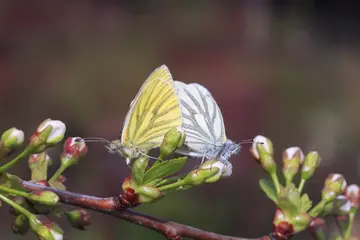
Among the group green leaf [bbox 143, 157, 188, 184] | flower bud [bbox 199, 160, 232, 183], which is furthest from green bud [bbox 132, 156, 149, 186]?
flower bud [bbox 199, 160, 232, 183]

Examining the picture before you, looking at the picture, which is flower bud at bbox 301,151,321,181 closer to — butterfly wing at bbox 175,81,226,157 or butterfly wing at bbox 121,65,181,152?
butterfly wing at bbox 175,81,226,157

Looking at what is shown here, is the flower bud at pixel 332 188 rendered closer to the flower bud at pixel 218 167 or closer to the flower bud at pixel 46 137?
the flower bud at pixel 218 167

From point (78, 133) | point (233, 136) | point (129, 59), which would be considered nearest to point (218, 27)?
point (129, 59)

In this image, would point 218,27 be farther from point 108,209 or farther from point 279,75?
point 108,209

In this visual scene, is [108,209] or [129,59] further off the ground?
[108,209]

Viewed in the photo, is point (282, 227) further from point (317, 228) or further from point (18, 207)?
point (18, 207)

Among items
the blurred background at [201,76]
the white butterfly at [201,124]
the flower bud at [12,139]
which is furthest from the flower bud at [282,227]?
the blurred background at [201,76]
